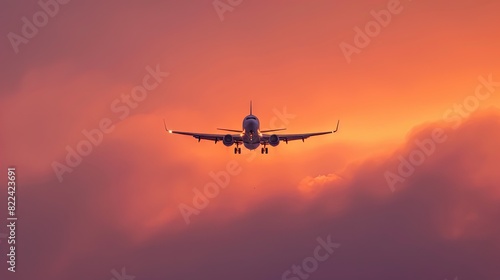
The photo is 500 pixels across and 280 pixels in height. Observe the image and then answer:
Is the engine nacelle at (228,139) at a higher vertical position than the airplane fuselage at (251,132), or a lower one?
higher

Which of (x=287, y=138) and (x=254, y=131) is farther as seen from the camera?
(x=287, y=138)

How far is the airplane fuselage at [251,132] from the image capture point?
145250 millimetres

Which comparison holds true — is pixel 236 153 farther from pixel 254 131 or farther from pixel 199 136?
pixel 254 131

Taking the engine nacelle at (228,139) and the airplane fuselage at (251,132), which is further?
the engine nacelle at (228,139)

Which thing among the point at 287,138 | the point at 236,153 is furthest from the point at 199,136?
the point at 287,138

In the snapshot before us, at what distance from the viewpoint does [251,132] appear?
146 m

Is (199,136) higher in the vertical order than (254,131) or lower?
higher

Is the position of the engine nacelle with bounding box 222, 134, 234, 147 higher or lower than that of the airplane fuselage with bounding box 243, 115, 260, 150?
higher

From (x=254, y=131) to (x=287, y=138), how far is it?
21325 mm

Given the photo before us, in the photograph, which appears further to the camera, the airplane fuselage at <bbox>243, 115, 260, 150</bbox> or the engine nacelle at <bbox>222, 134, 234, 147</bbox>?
the engine nacelle at <bbox>222, 134, 234, 147</bbox>

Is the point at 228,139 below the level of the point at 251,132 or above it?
above

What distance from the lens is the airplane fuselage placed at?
477 ft

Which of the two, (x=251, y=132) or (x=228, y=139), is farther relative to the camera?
(x=228, y=139)

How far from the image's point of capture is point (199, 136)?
16525 cm
